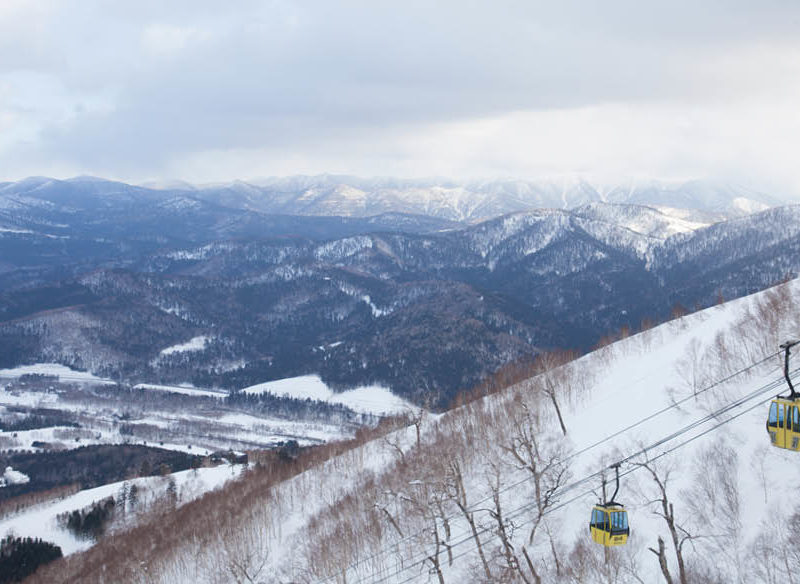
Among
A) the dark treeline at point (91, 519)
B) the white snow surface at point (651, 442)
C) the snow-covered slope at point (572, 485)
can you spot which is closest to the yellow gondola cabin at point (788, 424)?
the snow-covered slope at point (572, 485)

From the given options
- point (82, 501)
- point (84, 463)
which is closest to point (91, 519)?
point (82, 501)

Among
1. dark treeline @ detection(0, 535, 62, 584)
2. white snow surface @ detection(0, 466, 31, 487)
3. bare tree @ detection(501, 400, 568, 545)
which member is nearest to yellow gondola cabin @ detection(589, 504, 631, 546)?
bare tree @ detection(501, 400, 568, 545)

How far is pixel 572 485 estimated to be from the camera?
168 feet

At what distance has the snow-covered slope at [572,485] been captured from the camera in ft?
133

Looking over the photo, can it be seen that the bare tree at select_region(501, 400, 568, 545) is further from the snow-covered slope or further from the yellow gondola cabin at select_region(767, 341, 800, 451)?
the yellow gondola cabin at select_region(767, 341, 800, 451)

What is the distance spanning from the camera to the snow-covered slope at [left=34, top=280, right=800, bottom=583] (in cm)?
4050

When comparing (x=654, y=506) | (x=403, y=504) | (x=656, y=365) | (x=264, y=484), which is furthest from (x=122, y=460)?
(x=654, y=506)

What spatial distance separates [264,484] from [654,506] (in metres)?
66.0

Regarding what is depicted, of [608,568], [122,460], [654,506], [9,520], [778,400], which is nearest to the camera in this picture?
[778,400]

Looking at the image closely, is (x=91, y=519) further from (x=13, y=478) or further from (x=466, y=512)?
(x=466, y=512)

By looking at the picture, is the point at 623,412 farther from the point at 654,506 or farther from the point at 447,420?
the point at 447,420

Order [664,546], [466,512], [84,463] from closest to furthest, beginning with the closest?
[664,546], [466,512], [84,463]

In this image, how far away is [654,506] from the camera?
148ft

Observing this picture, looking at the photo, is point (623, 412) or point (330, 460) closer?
point (623, 412)
